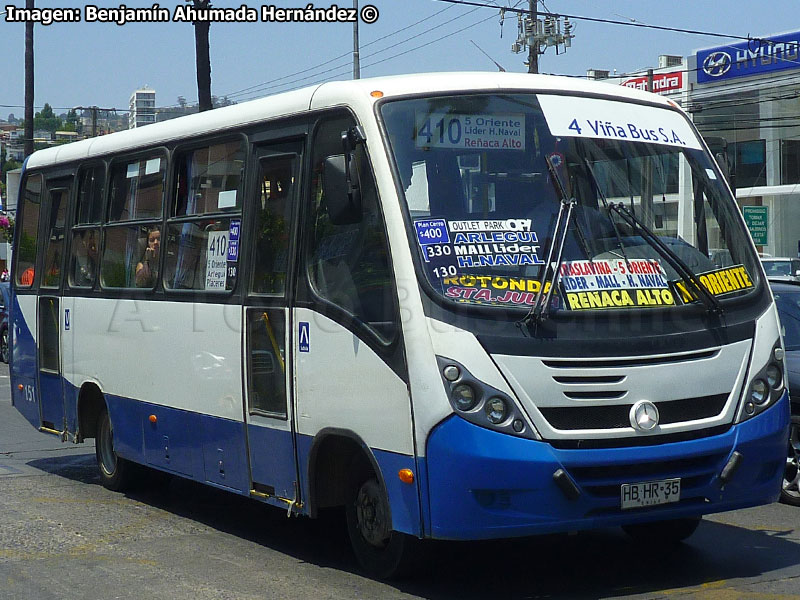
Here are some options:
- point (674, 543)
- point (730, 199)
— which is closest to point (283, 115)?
point (730, 199)

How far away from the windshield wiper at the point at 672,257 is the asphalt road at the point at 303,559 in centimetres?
154

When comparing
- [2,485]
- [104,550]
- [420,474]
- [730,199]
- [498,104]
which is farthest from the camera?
[2,485]

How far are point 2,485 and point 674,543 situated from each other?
19.1ft

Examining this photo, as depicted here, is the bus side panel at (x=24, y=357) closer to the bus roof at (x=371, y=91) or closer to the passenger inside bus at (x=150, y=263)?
the passenger inside bus at (x=150, y=263)

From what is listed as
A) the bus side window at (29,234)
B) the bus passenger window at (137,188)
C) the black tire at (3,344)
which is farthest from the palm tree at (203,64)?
the bus passenger window at (137,188)

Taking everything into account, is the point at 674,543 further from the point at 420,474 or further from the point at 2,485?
the point at 2,485

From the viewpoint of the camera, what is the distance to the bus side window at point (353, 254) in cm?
639

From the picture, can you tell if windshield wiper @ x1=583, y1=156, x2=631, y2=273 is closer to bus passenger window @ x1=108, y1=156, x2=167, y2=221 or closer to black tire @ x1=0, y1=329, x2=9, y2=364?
bus passenger window @ x1=108, y1=156, x2=167, y2=221

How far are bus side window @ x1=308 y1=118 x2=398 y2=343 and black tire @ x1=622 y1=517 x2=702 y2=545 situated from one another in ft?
7.37

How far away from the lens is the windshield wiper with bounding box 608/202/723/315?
6473mm

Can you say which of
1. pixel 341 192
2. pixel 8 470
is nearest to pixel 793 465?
pixel 341 192

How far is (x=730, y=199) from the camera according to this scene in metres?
7.18

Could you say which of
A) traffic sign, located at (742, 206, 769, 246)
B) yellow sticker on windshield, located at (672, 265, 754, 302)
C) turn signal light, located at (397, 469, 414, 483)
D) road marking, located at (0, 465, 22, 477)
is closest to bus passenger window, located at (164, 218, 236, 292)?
turn signal light, located at (397, 469, 414, 483)

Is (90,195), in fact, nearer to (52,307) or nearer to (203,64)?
(52,307)
